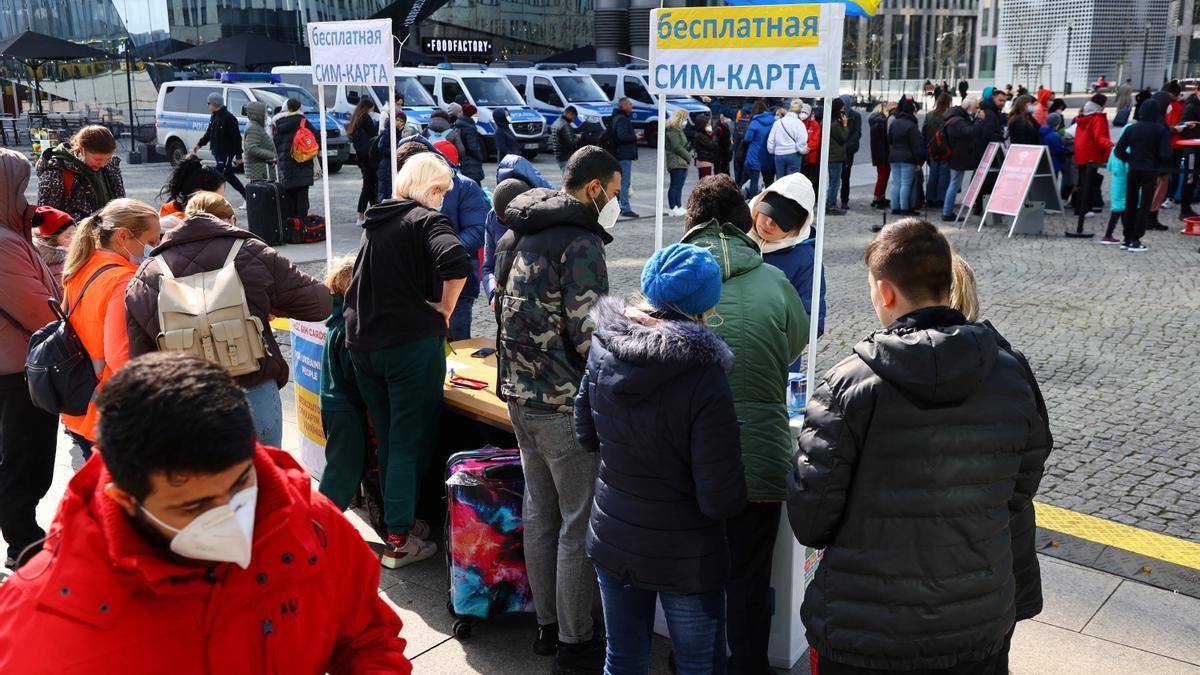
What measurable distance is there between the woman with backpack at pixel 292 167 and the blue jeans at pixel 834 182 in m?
7.01

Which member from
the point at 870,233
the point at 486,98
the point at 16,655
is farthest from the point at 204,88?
the point at 16,655

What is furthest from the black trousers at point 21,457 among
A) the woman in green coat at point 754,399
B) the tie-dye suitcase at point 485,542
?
the woman in green coat at point 754,399

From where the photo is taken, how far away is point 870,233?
14.0 metres

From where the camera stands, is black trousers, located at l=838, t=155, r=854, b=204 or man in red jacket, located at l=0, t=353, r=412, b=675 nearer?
man in red jacket, located at l=0, t=353, r=412, b=675

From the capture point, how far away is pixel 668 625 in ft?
10.8

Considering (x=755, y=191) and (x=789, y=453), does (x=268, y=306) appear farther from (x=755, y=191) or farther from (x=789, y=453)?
(x=755, y=191)

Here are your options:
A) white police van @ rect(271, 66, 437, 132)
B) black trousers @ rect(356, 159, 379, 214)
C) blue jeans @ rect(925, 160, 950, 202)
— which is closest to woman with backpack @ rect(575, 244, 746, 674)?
black trousers @ rect(356, 159, 379, 214)

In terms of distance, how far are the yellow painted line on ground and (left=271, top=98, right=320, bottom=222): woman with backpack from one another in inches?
401

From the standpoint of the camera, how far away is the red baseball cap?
504 cm

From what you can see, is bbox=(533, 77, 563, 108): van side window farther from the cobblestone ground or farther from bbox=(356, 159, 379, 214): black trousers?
bbox=(356, 159, 379, 214): black trousers

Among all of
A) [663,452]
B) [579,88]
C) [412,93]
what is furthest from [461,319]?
[579,88]

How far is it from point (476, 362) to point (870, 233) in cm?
981

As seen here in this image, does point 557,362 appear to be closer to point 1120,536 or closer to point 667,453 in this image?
point 667,453

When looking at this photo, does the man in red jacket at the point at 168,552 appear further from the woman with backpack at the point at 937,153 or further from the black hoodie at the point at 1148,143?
the woman with backpack at the point at 937,153
